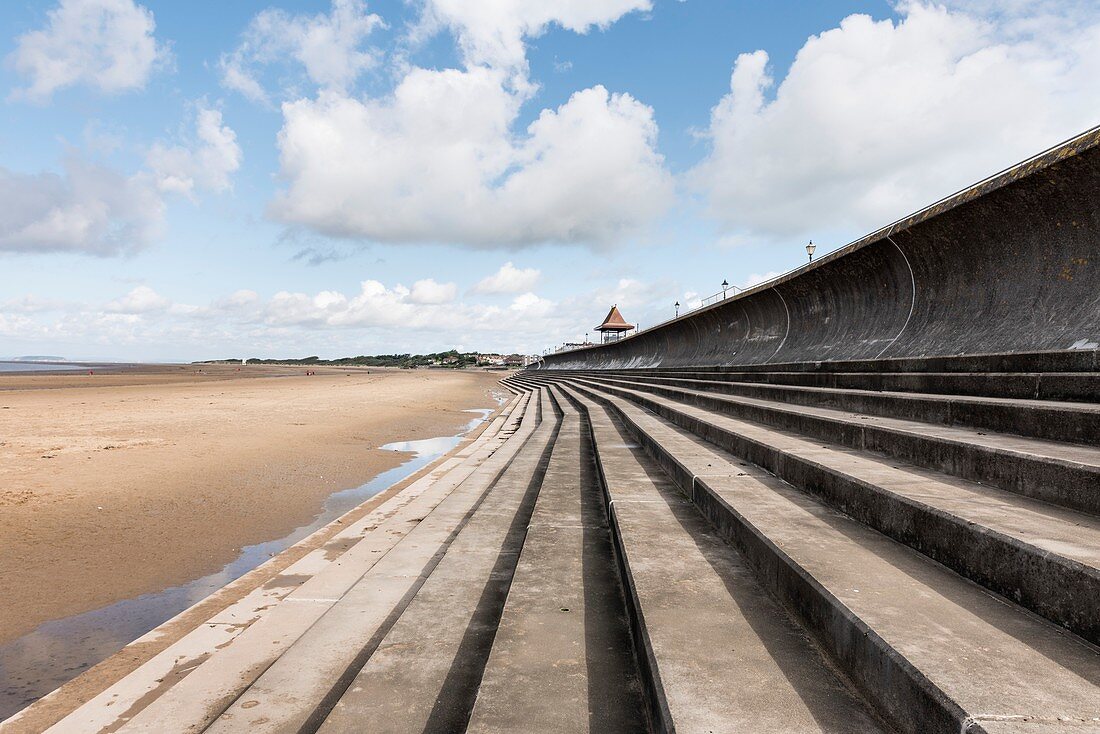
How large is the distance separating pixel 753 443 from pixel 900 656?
339cm

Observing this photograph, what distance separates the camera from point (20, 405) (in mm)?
20141

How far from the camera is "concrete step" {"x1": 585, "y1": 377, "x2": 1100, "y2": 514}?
2.44 meters

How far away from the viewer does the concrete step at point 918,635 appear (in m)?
1.35

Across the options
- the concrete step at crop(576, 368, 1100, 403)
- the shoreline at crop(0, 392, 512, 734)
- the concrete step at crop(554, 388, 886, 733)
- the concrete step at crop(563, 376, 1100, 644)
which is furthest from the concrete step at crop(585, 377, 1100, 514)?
the shoreline at crop(0, 392, 512, 734)

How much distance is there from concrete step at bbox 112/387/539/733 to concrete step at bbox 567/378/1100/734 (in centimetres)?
212

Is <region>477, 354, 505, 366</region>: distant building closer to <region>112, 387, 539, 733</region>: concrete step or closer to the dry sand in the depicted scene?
the dry sand

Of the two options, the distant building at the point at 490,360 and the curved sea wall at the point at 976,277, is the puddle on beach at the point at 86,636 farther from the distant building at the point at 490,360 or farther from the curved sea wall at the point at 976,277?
the distant building at the point at 490,360

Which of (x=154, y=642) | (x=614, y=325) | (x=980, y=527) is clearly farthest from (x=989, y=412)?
(x=614, y=325)

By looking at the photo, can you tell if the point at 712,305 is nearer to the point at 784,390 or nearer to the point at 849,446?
the point at 784,390

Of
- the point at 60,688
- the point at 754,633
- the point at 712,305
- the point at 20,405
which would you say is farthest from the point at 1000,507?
the point at 20,405

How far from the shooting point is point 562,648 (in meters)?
2.43

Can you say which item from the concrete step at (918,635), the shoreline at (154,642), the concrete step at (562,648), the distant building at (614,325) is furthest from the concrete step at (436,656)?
the distant building at (614,325)

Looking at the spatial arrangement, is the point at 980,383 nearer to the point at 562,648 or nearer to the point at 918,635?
the point at 918,635

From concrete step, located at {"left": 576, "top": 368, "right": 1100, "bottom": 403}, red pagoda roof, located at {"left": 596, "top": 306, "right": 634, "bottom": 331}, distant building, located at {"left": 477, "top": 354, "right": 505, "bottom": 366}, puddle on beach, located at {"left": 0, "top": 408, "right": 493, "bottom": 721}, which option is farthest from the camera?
distant building, located at {"left": 477, "top": 354, "right": 505, "bottom": 366}
